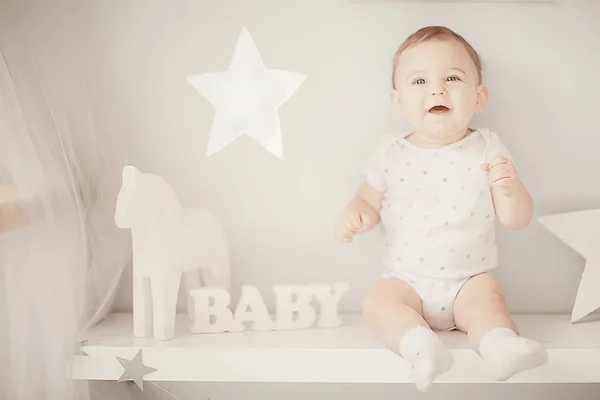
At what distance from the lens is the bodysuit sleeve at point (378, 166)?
3.97ft

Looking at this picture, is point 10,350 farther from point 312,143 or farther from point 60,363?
point 312,143

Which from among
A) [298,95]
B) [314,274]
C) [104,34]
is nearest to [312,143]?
[298,95]

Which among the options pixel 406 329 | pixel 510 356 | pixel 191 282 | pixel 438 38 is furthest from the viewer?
pixel 191 282

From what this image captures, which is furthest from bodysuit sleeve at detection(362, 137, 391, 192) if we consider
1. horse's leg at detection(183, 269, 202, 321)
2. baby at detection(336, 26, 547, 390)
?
horse's leg at detection(183, 269, 202, 321)

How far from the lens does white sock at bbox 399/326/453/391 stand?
36.6 inches

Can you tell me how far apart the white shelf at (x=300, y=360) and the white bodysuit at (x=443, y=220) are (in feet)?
0.30

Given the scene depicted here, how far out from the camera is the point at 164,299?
110cm

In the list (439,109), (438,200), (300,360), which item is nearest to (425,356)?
(300,360)

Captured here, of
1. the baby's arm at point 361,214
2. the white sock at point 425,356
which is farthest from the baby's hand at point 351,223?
the white sock at point 425,356

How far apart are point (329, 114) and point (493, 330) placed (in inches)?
20.3

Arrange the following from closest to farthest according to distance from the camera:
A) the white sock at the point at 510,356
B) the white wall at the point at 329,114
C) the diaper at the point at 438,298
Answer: the white sock at the point at 510,356 < the diaper at the point at 438,298 < the white wall at the point at 329,114

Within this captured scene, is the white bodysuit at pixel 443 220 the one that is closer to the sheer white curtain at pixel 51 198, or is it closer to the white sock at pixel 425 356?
the white sock at pixel 425 356

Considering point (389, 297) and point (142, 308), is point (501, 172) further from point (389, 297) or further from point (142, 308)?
point (142, 308)

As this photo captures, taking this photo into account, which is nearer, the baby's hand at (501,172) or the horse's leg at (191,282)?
the baby's hand at (501,172)
